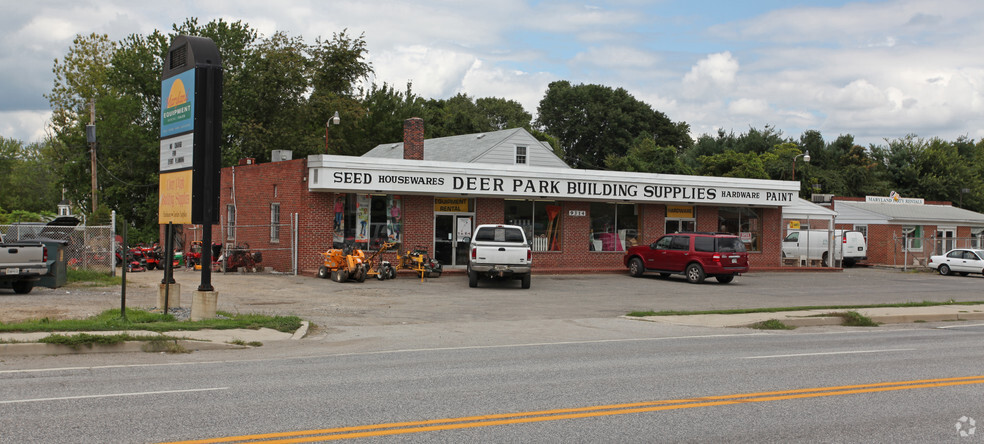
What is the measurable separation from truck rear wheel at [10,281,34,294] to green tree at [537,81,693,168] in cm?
6724

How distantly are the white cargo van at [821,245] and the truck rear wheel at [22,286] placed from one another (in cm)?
3415

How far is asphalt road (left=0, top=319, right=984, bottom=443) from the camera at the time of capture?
22.6ft

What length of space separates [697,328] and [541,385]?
330 inches

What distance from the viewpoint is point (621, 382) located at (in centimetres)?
945

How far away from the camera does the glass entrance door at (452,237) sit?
30.1 meters

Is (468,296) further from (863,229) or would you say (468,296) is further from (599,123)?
(599,123)

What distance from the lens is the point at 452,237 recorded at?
3041 cm

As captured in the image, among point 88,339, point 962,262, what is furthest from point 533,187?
point 962,262

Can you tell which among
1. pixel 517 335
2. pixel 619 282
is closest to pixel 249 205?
pixel 619 282

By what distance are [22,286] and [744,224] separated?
29188mm

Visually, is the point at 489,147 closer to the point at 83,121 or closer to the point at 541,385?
the point at 83,121

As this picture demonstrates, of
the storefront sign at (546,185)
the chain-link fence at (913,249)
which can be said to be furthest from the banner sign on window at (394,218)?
the chain-link fence at (913,249)

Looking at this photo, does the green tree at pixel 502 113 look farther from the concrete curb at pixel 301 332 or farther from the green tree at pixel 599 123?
the concrete curb at pixel 301 332

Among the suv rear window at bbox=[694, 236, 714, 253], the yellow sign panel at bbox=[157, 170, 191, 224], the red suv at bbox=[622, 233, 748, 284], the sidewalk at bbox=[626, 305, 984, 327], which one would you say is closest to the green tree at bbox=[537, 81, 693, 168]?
the red suv at bbox=[622, 233, 748, 284]
